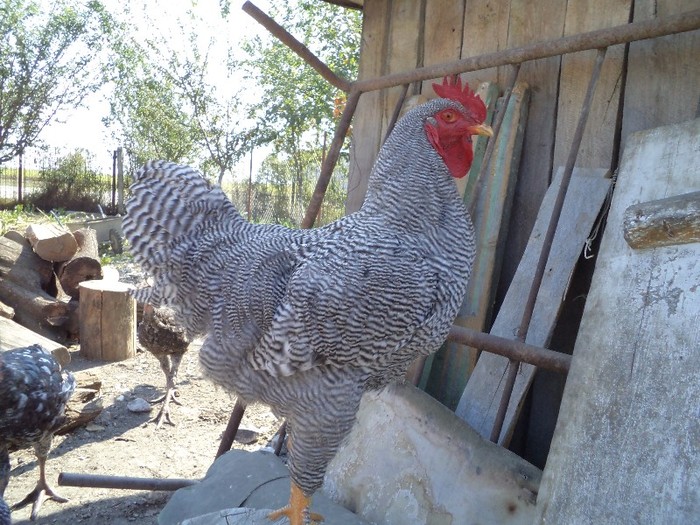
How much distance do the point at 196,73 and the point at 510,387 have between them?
16614mm

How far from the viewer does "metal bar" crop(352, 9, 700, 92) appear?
2.54 m

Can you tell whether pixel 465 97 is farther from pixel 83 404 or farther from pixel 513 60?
pixel 83 404

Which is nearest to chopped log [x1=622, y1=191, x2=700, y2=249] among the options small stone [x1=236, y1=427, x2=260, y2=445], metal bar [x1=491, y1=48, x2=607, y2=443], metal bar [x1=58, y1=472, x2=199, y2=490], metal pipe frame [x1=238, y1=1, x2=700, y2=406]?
metal bar [x1=491, y1=48, x2=607, y2=443]

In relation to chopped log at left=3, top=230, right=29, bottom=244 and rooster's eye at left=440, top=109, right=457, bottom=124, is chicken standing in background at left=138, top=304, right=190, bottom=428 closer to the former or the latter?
chopped log at left=3, top=230, right=29, bottom=244

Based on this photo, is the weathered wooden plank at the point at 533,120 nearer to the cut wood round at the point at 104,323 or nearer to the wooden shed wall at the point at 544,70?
the wooden shed wall at the point at 544,70

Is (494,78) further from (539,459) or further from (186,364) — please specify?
(186,364)

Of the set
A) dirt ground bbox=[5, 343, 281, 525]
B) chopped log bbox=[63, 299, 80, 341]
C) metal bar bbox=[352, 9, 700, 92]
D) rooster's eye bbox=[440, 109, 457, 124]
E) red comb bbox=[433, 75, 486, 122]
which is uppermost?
metal bar bbox=[352, 9, 700, 92]

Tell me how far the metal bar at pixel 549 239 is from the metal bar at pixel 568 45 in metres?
0.09

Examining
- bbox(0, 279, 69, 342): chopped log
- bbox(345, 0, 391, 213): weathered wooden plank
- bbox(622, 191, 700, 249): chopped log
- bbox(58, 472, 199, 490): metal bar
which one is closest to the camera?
bbox(622, 191, 700, 249): chopped log

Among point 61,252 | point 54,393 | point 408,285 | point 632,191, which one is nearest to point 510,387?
point 408,285

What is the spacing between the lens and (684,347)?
1850 mm

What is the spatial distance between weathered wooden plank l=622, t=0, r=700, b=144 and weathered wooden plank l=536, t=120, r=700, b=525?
0.63 meters

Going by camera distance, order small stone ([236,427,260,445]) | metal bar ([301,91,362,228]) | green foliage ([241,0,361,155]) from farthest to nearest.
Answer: green foliage ([241,0,361,155]), small stone ([236,427,260,445]), metal bar ([301,91,362,228])

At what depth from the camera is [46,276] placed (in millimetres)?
7934
